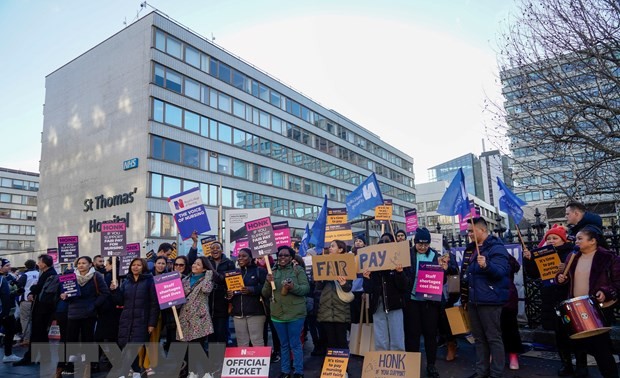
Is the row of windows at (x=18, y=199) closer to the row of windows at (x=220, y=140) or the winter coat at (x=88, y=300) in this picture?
the row of windows at (x=220, y=140)

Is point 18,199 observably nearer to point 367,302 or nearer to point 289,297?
point 289,297

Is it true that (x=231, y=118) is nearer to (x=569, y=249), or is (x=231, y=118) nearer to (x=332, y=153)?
(x=332, y=153)

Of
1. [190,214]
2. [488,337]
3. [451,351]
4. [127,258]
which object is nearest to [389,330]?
[488,337]

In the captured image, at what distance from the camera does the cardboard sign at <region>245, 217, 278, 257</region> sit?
7176 millimetres

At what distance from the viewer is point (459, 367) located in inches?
279

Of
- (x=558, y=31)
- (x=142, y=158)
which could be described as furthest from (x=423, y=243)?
(x=142, y=158)

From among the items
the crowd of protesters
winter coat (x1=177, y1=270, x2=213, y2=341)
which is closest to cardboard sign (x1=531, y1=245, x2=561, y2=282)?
the crowd of protesters

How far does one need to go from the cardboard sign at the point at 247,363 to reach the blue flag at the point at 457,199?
4.05 m

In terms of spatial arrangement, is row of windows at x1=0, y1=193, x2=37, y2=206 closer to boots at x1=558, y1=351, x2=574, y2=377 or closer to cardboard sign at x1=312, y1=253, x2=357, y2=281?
cardboard sign at x1=312, y1=253, x2=357, y2=281

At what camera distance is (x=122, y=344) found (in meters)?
6.89

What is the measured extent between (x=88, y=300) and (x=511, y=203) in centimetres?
842

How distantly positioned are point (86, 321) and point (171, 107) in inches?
1190

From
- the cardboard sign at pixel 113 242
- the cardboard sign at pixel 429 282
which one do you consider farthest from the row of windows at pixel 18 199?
the cardboard sign at pixel 429 282

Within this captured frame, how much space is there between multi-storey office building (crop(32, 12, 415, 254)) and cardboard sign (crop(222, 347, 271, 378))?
1020 inches
